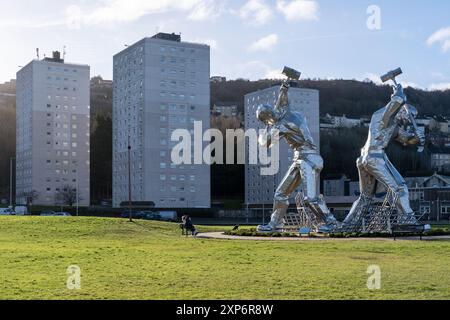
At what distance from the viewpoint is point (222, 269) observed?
1894cm

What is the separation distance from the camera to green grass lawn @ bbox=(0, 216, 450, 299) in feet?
47.4

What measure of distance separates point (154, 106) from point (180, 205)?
15786mm

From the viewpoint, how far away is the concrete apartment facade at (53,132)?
11438 centimetres

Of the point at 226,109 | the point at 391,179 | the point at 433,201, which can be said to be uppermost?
the point at 226,109

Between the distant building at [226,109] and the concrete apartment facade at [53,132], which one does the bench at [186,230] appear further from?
the distant building at [226,109]

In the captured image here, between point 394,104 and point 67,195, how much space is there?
81.2m

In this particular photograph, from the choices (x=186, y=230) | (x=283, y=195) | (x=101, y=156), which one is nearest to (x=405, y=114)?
(x=283, y=195)

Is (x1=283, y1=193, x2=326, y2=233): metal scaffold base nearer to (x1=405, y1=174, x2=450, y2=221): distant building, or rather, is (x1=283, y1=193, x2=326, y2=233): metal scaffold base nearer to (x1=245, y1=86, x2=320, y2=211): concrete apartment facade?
(x1=405, y1=174, x2=450, y2=221): distant building

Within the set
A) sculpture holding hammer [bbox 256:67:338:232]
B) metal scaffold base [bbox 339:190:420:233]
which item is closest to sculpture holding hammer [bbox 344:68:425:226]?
metal scaffold base [bbox 339:190:420:233]

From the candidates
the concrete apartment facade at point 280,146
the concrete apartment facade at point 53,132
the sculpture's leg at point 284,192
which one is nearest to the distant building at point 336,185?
the concrete apartment facade at point 280,146

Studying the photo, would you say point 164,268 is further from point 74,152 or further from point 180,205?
point 74,152

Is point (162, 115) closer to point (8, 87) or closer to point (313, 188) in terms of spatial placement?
point (313, 188)
